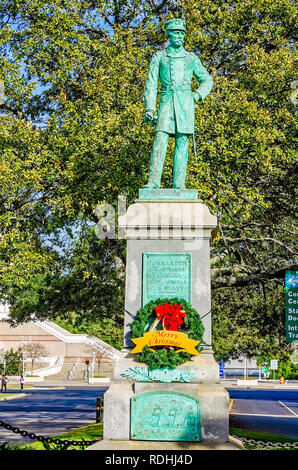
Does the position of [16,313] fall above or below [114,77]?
below

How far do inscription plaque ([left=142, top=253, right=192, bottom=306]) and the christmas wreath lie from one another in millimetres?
214

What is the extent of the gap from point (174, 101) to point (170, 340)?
403 centimetres

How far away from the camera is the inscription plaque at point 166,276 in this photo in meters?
10.2

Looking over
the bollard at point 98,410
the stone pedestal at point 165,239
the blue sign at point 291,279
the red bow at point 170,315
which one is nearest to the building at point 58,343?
the bollard at point 98,410

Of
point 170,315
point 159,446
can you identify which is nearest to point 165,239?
point 170,315

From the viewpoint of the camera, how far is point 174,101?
11.1m

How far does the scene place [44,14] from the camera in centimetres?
2288

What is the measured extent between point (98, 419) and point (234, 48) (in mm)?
13905

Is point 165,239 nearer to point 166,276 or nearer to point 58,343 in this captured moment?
point 166,276

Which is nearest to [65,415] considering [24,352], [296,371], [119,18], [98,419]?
[98,419]

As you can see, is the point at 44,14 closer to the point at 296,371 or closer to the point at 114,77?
the point at 114,77

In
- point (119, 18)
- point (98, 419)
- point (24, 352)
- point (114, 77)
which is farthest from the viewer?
point (24, 352)

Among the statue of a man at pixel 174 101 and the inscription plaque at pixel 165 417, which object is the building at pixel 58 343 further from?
the inscription plaque at pixel 165 417

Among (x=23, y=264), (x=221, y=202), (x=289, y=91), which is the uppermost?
(x=289, y=91)
